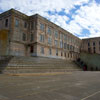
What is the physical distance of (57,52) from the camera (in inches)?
1651

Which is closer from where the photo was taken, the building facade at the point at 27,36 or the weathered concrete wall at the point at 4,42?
the weathered concrete wall at the point at 4,42

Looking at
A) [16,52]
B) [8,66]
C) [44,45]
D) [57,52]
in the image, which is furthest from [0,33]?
[57,52]

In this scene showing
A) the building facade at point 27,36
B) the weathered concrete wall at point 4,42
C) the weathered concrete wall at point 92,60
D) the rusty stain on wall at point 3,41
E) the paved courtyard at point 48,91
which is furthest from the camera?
the weathered concrete wall at point 92,60

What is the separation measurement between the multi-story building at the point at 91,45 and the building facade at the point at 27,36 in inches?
979

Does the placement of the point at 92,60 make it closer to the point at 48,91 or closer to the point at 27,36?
the point at 27,36

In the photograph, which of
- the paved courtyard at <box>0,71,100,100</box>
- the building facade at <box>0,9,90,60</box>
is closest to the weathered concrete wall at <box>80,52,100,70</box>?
the building facade at <box>0,9,90,60</box>

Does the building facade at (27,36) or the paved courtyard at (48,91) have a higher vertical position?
the building facade at (27,36)

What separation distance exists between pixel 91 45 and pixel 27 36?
38731 millimetres

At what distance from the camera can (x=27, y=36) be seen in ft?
116

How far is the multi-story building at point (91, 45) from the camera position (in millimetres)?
60250

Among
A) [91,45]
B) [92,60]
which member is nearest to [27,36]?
[92,60]

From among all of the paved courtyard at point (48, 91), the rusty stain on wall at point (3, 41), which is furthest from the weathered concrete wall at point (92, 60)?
the paved courtyard at point (48, 91)

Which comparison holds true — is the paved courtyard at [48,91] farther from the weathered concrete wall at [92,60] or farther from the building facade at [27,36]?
the weathered concrete wall at [92,60]

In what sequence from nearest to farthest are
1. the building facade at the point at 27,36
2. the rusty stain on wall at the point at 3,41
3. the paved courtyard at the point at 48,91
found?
the paved courtyard at the point at 48,91 < the rusty stain on wall at the point at 3,41 < the building facade at the point at 27,36
